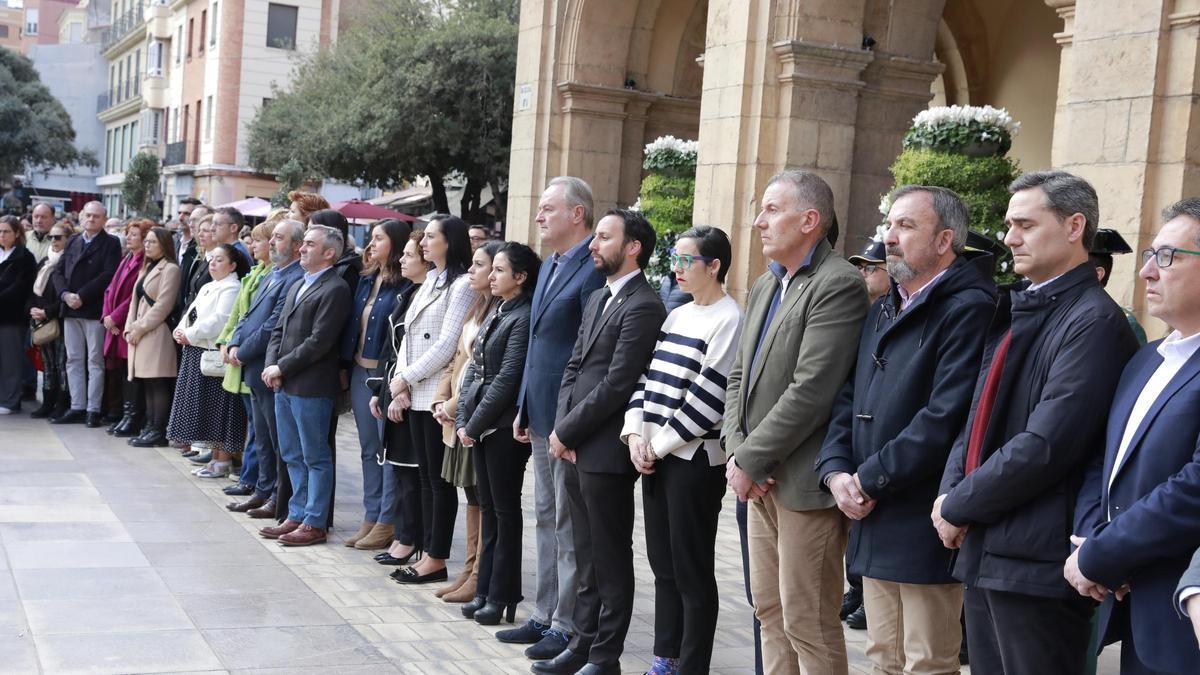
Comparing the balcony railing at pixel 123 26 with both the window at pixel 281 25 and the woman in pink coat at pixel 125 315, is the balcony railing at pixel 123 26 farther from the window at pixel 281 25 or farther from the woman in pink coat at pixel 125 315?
the woman in pink coat at pixel 125 315

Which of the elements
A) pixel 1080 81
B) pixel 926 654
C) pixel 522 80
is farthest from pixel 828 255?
pixel 522 80

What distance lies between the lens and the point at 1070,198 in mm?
3787

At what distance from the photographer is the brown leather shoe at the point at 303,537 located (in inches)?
315

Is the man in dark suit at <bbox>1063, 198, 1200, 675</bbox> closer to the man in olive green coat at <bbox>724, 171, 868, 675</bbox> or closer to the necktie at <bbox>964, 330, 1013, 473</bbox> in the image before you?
the necktie at <bbox>964, 330, 1013, 473</bbox>

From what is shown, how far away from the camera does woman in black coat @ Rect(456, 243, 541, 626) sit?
6293 mm

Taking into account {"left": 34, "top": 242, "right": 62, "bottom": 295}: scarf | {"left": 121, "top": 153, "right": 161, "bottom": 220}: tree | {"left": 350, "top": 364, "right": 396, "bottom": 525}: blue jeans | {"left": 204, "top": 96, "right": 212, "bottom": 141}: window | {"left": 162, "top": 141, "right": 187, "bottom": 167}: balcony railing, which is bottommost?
{"left": 350, "top": 364, "right": 396, "bottom": 525}: blue jeans

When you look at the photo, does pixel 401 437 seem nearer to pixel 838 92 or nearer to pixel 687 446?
pixel 687 446

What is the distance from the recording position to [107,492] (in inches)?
364

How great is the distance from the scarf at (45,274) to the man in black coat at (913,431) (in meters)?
10.5

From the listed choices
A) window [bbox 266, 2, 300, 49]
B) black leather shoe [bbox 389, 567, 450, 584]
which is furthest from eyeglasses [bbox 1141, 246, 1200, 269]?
window [bbox 266, 2, 300, 49]

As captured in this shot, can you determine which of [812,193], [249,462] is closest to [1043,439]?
[812,193]

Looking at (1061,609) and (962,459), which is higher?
(962,459)

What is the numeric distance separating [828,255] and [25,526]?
18.9 feet

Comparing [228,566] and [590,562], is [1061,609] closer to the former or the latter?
[590,562]
